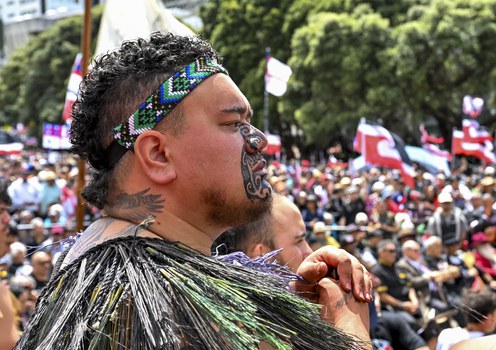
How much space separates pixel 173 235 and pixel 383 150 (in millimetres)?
14112

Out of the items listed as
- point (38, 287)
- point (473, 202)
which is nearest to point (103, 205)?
point (38, 287)

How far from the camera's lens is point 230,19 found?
42812mm

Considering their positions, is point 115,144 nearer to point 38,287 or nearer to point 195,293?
point 195,293

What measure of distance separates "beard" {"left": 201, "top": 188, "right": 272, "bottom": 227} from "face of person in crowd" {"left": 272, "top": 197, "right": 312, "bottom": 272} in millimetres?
1352

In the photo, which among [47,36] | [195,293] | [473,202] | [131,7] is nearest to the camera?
[195,293]

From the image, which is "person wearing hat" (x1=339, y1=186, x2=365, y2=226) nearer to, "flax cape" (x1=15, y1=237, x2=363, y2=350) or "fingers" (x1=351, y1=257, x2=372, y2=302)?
"fingers" (x1=351, y1=257, x2=372, y2=302)

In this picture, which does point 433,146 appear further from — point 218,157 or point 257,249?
point 218,157

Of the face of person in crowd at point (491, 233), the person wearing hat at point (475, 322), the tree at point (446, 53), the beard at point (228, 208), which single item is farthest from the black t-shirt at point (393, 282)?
the tree at point (446, 53)

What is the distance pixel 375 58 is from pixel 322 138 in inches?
187

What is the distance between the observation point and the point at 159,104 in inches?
71.8

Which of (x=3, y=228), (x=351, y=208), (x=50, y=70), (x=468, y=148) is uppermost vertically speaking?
(x=3, y=228)

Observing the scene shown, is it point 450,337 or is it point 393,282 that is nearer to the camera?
point 450,337

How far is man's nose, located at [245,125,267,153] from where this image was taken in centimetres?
188

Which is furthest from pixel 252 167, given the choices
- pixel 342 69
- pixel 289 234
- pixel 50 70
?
pixel 50 70
